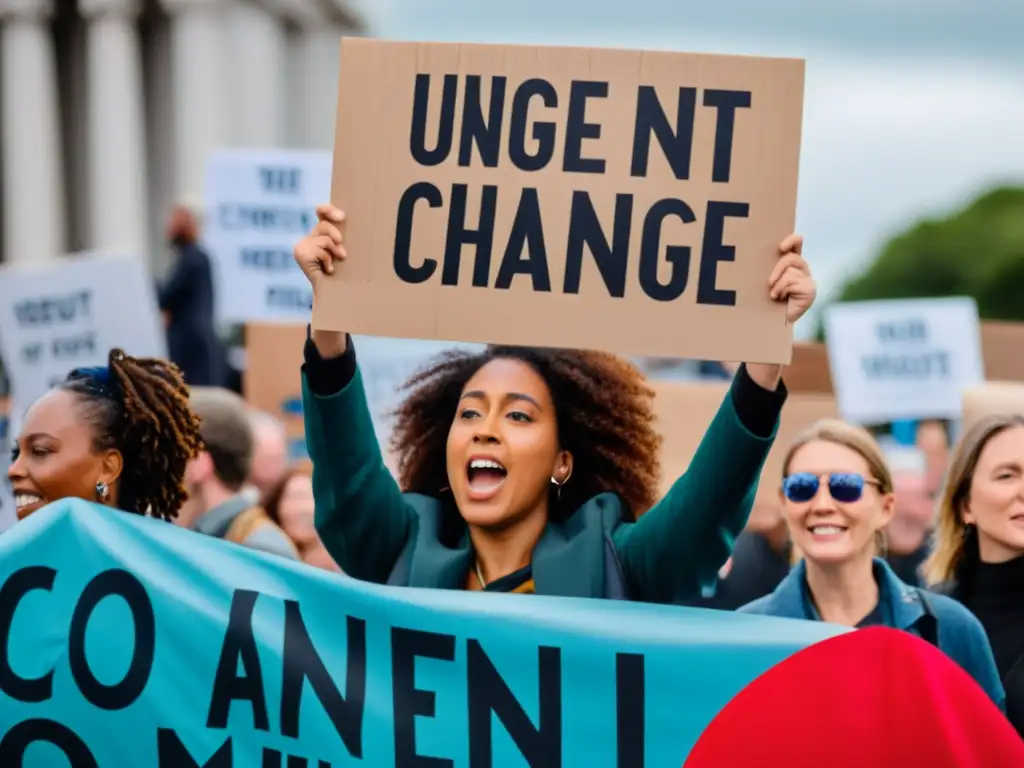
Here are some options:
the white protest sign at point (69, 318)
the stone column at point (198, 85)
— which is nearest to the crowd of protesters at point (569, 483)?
the white protest sign at point (69, 318)

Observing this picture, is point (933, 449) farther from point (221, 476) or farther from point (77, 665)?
point (77, 665)

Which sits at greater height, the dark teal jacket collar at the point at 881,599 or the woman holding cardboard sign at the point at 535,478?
the woman holding cardboard sign at the point at 535,478

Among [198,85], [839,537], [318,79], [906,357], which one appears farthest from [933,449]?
[318,79]

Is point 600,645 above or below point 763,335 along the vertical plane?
below

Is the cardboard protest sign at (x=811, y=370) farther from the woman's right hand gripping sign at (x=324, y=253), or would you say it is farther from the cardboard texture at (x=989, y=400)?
the woman's right hand gripping sign at (x=324, y=253)

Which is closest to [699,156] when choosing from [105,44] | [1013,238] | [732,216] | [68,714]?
[732,216]

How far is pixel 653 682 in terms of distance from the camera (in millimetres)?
4285

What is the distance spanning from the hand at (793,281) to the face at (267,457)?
498cm

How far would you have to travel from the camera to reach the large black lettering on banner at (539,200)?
4418 millimetres

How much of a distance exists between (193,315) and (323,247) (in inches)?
400

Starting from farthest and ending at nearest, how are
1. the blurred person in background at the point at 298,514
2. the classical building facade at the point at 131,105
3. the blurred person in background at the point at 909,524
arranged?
the classical building facade at the point at 131,105 < the blurred person in background at the point at 909,524 < the blurred person in background at the point at 298,514

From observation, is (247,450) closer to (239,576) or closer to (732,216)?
(239,576)

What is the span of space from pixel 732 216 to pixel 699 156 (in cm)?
17

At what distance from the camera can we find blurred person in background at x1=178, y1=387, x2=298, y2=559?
21.8ft
